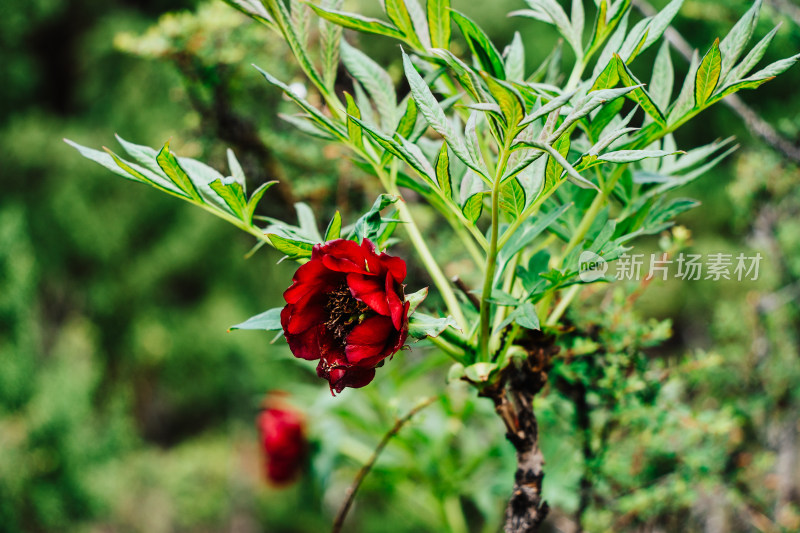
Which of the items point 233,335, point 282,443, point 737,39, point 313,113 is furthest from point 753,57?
point 233,335

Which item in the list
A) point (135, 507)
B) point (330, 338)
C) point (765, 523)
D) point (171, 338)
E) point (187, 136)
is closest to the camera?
point (330, 338)

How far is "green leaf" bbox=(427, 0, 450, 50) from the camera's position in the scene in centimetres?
32

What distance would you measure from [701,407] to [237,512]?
Result: 2.44 meters

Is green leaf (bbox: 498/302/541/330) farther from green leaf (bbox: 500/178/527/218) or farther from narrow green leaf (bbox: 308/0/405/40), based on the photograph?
narrow green leaf (bbox: 308/0/405/40)

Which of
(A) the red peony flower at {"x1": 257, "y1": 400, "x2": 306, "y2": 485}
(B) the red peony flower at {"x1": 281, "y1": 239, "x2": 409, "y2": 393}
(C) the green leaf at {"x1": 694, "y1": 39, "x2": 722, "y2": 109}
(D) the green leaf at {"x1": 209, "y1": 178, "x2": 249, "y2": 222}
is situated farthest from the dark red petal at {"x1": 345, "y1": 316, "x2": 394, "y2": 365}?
(A) the red peony flower at {"x1": 257, "y1": 400, "x2": 306, "y2": 485}

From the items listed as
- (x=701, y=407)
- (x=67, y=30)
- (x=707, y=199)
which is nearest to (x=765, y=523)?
(x=701, y=407)

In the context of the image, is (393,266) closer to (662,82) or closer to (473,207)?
(473,207)

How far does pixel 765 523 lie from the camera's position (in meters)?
0.67

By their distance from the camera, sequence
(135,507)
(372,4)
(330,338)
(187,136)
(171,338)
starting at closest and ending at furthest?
(330,338) → (187,136) → (372,4) → (135,507) → (171,338)

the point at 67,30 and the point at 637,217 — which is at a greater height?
the point at 637,217

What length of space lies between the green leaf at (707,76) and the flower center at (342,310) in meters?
0.21

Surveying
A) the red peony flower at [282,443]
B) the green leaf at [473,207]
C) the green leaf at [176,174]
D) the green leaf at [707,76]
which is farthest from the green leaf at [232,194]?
the red peony flower at [282,443]

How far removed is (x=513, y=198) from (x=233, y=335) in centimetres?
263

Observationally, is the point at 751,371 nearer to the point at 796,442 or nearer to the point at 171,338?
the point at 796,442
